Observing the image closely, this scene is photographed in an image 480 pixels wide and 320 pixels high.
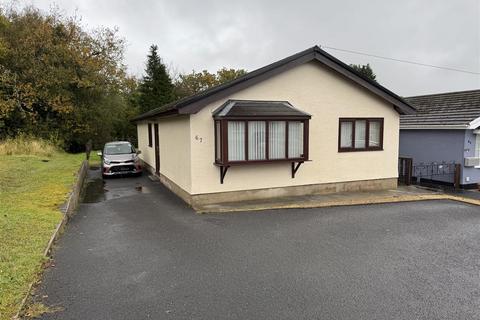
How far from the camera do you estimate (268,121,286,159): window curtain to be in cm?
904

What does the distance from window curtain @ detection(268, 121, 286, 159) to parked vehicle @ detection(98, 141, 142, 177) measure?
809 centimetres

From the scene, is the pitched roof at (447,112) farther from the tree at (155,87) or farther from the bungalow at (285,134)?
the tree at (155,87)

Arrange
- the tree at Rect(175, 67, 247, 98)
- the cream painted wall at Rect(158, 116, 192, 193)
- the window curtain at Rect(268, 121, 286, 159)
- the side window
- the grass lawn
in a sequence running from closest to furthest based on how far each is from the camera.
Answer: the grass lawn
the window curtain at Rect(268, 121, 286, 159)
the cream painted wall at Rect(158, 116, 192, 193)
the side window
the tree at Rect(175, 67, 247, 98)

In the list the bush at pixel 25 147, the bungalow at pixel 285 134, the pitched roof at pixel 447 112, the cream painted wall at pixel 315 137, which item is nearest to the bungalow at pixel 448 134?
the pitched roof at pixel 447 112

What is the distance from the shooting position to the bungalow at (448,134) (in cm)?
1325

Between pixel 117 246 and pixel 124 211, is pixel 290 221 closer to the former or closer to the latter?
pixel 117 246

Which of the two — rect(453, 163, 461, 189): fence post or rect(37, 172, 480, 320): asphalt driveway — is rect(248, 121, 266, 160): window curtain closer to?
rect(37, 172, 480, 320): asphalt driveway

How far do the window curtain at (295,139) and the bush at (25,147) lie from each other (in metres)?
14.6

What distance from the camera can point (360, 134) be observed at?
1111 cm

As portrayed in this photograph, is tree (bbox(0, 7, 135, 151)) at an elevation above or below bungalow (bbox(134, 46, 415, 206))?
above

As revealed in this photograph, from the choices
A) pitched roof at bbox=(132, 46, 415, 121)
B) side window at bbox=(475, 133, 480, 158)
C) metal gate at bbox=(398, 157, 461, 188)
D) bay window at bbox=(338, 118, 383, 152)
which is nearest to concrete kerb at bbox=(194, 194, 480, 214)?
bay window at bbox=(338, 118, 383, 152)

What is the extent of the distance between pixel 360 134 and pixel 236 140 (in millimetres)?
4864

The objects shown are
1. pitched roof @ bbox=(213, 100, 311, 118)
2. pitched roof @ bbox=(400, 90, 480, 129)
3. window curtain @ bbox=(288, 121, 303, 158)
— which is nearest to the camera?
pitched roof @ bbox=(213, 100, 311, 118)

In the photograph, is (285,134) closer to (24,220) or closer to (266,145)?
(266,145)
